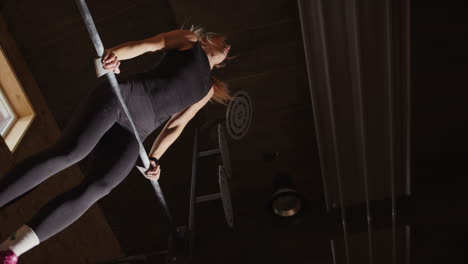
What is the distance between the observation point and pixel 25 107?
286 centimetres

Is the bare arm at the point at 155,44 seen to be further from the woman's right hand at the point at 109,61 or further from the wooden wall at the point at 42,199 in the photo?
the wooden wall at the point at 42,199

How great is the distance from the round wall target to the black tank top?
1.88 feet

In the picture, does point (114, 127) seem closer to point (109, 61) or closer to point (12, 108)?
point (109, 61)

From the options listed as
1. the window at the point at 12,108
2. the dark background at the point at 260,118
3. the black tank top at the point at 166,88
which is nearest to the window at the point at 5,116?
the window at the point at 12,108

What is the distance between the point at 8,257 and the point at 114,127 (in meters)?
0.56

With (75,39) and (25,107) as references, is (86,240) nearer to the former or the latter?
(25,107)

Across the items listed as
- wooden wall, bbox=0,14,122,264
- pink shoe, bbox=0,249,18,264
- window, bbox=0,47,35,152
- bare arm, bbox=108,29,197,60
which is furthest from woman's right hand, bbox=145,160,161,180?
window, bbox=0,47,35,152

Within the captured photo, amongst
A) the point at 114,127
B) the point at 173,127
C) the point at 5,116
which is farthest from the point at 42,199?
the point at 114,127

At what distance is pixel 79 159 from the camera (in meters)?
1.80

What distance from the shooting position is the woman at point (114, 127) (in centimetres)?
171

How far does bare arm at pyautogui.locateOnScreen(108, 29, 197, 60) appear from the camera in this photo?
1877mm

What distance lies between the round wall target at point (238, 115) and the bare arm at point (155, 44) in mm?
711

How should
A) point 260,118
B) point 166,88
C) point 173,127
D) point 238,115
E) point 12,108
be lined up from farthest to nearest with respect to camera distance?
point 260,118 < point 238,115 < point 12,108 < point 173,127 < point 166,88

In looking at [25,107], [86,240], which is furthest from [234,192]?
[25,107]
